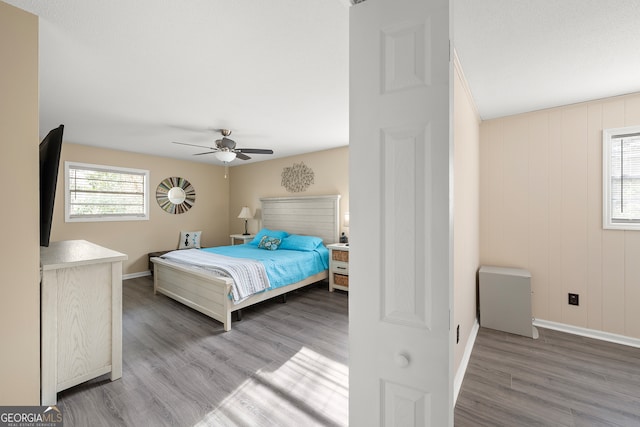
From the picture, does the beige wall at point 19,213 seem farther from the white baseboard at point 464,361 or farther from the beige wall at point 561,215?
the beige wall at point 561,215

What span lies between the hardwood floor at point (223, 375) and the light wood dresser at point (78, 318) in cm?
15

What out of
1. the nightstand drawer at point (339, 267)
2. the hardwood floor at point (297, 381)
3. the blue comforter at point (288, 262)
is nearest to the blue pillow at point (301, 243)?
the blue comforter at point (288, 262)

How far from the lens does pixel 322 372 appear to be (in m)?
2.11

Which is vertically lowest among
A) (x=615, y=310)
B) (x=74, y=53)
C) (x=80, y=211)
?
(x=615, y=310)

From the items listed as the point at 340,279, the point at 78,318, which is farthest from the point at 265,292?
the point at 78,318

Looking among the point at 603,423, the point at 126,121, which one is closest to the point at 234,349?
the point at 603,423

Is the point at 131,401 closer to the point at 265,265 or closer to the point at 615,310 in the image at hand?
the point at 265,265

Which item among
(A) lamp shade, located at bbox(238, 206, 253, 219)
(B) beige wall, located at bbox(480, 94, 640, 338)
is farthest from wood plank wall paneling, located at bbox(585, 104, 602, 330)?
(A) lamp shade, located at bbox(238, 206, 253, 219)

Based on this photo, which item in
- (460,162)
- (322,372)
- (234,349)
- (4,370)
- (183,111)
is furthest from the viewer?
(183,111)

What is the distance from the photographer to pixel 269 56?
1.90 meters

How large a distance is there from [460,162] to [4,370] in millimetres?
2971

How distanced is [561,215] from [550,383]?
168 centimetres

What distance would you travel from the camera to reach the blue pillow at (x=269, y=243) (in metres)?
4.51

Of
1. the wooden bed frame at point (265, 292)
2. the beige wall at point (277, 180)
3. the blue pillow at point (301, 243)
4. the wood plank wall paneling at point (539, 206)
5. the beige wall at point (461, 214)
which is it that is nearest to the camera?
the beige wall at point (461, 214)
